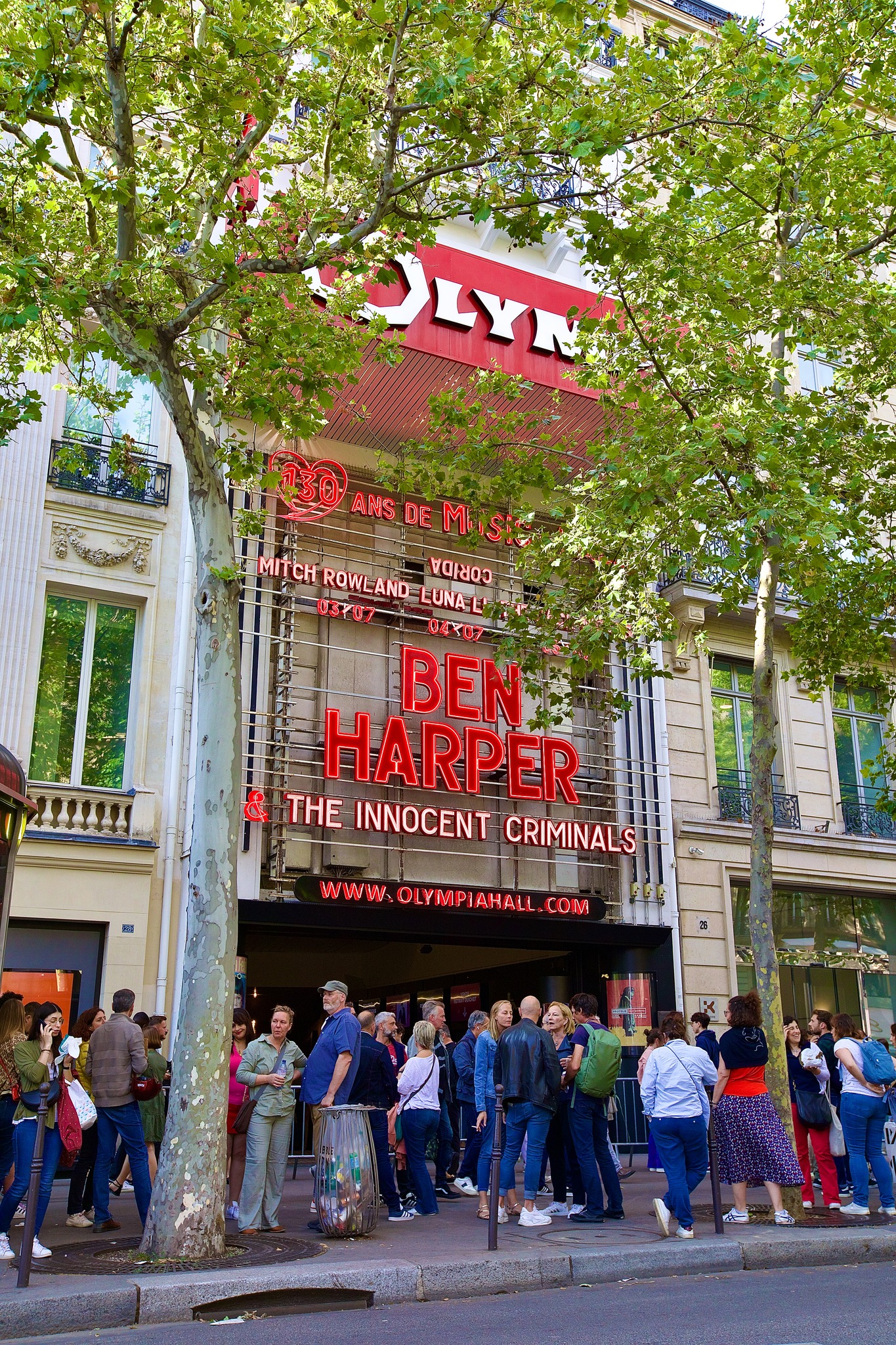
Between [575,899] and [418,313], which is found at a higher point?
[418,313]

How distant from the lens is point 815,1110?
11.3 m

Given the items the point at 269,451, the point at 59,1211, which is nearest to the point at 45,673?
the point at 269,451

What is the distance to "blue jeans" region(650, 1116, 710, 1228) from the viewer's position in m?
8.82

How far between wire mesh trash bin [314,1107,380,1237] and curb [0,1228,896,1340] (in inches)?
54.7

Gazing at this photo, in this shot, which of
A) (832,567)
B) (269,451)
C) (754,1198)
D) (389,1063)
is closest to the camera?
(389,1063)

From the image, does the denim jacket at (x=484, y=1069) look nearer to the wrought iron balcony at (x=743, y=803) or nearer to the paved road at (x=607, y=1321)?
the paved road at (x=607, y=1321)

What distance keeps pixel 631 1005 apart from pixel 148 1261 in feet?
39.7

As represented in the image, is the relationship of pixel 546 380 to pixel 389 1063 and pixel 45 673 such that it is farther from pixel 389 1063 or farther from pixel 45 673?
pixel 389 1063

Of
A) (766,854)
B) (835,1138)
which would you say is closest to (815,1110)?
(835,1138)

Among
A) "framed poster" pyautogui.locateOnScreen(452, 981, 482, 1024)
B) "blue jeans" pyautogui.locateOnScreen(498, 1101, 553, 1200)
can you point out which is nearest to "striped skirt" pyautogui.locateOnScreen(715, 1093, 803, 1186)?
"blue jeans" pyautogui.locateOnScreen(498, 1101, 553, 1200)

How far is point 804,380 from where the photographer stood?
23984 mm

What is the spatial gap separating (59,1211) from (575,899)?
904cm

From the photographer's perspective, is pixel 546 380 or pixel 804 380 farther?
pixel 804 380

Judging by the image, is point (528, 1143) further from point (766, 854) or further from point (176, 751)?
point (176, 751)
